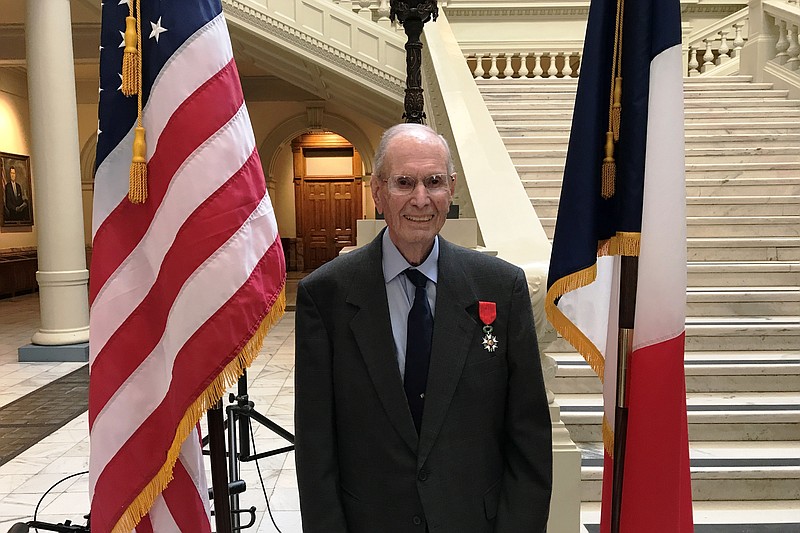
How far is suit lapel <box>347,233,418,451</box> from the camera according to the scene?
185 cm

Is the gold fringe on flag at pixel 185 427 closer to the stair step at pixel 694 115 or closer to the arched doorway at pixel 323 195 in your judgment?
the stair step at pixel 694 115

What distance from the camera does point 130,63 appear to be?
Answer: 2.24 meters

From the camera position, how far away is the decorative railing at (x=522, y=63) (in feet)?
38.4

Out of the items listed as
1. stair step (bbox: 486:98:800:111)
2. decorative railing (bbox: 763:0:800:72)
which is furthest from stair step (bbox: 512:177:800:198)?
decorative railing (bbox: 763:0:800:72)

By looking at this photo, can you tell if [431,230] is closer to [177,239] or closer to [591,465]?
[177,239]

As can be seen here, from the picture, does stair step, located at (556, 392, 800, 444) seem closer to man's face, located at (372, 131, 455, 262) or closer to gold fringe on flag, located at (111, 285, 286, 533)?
gold fringe on flag, located at (111, 285, 286, 533)

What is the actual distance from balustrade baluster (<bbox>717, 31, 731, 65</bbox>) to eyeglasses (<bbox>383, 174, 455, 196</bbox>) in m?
11.6

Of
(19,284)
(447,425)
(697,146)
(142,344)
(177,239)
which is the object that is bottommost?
(19,284)

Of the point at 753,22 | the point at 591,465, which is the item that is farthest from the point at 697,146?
the point at 591,465

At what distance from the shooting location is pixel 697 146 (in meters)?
7.82

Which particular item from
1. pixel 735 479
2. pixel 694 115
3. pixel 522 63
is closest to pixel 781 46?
pixel 694 115

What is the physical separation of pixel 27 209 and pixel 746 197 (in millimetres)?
17174

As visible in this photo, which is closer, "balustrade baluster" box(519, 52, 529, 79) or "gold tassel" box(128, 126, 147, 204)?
"gold tassel" box(128, 126, 147, 204)

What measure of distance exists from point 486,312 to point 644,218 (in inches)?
28.7
